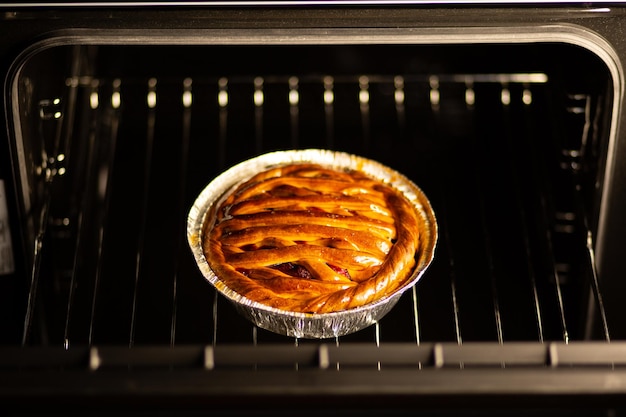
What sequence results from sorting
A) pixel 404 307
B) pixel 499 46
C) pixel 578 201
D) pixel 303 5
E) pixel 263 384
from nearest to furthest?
1. pixel 263 384
2. pixel 303 5
3. pixel 578 201
4. pixel 404 307
5. pixel 499 46

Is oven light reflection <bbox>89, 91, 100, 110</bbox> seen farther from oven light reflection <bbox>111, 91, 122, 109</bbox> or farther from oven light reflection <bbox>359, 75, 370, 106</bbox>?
oven light reflection <bbox>359, 75, 370, 106</bbox>

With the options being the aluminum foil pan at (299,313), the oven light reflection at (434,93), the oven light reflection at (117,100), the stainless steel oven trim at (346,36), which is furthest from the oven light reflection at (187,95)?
the stainless steel oven trim at (346,36)

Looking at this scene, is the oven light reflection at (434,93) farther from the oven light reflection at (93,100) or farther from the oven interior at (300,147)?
the oven light reflection at (93,100)

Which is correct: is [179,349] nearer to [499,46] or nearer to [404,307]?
[404,307]

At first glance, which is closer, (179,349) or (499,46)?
(179,349)

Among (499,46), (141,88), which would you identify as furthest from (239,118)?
(499,46)

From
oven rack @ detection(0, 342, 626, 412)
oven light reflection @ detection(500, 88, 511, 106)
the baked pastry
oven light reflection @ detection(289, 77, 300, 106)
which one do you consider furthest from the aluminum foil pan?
oven light reflection @ detection(500, 88, 511, 106)

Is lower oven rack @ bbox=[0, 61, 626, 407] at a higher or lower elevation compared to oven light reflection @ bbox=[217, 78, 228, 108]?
lower
